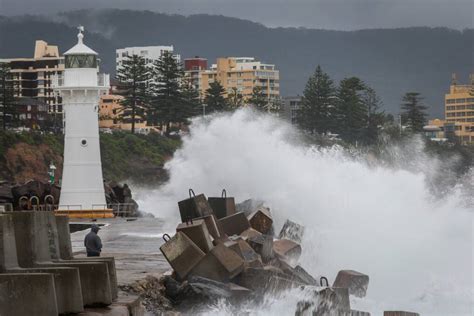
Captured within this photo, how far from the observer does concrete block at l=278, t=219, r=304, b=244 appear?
25.3m

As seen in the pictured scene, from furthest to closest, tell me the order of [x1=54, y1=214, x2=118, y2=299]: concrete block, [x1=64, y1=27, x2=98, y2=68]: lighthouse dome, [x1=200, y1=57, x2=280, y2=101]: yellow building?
[x1=200, y1=57, x2=280, y2=101]: yellow building → [x1=64, y1=27, x2=98, y2=68]: lighthouse dome → [x1=54, y1=214, x2=118, y2=299]: concrete block

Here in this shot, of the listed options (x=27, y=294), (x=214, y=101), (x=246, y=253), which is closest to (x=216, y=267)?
(x=246, y=253)

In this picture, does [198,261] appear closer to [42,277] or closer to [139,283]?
[139,283]

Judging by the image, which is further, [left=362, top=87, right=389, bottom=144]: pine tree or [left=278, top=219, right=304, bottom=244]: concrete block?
[left=362, top=87, right=389, bottom=144]: pine tree

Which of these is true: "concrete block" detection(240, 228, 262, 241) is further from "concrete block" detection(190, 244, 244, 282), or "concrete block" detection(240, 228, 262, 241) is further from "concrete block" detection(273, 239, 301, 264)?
"concrete block" detection(190, 244, 244, 282)

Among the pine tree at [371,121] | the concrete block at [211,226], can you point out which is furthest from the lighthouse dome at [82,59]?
the pine tree at [371,121]

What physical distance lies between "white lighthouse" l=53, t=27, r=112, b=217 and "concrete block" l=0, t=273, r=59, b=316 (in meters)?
24.6

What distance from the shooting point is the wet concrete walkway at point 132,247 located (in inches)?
771

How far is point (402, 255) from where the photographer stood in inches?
1052

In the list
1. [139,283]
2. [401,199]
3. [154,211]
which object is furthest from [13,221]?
[154,211]

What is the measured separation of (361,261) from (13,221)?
1252 centimetres

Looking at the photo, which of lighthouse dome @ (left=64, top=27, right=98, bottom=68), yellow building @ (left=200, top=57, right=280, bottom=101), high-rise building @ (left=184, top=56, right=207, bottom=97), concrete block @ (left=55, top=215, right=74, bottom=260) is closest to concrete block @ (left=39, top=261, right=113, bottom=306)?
concrete block @ (left=55, top=215, right=74, bottom=260)

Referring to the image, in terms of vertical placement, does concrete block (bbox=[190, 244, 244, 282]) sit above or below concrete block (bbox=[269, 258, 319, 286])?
above

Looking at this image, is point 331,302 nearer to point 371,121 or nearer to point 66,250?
point 66,250
